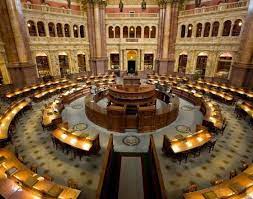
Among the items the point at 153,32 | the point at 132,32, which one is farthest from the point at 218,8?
the point at 132,32

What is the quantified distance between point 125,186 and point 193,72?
878 inches

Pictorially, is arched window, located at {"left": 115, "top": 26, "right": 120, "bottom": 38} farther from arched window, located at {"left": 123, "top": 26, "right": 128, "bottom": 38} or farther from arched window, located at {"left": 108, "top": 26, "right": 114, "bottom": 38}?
arched window, located at {"left": 123, "top": 26, "right": 128, "bottom": 38}

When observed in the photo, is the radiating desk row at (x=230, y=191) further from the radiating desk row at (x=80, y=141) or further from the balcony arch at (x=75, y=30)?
the balcony arch at (x=75, y=30)

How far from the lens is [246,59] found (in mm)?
17844

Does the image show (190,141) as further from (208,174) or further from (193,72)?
(193,72)

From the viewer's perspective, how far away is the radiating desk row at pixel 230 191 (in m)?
5.29

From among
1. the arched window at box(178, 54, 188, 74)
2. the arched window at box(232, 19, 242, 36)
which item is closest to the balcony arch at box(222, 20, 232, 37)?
the arched window at box(232, 19, 242, 36)

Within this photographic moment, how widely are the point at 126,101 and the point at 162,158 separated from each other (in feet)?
19.4

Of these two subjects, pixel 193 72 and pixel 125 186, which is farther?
pixel 193 72

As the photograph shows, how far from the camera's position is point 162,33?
26.0m

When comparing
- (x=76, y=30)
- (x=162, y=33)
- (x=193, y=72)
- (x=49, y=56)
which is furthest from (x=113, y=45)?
(x=193, y=72)

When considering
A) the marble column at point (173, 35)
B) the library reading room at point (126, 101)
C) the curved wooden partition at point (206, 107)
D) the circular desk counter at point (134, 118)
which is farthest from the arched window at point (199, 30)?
the circular desk counter at point (134, 118)

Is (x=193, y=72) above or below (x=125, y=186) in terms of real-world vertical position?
above

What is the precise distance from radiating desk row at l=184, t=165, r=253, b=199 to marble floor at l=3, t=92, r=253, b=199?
1291 millimetres
